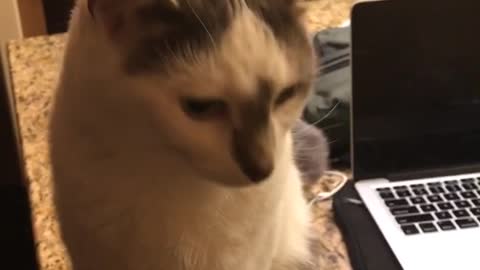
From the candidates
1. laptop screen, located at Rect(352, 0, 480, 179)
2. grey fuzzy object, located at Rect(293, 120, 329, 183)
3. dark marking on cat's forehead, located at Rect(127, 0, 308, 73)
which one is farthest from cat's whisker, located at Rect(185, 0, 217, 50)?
laptop screen, located at Rect(352, 0, 480, 179)

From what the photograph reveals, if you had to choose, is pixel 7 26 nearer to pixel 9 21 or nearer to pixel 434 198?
pixel 9 21

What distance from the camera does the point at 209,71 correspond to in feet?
1.75

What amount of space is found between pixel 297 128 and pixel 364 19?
0.22 m

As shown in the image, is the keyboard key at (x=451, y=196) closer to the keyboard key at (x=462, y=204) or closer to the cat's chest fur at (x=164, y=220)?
the keyboard key at (x=462, y=204)

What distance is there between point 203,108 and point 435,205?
0.53 m

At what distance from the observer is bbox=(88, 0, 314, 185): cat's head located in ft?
1.75

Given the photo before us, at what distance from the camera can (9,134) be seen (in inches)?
72.9

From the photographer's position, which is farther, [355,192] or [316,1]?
[316,1]

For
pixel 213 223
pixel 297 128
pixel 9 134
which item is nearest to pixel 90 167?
pixel 213 223

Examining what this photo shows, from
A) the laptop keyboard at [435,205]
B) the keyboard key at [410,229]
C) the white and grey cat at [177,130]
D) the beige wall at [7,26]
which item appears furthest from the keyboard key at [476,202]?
the beige wall at [7,26]

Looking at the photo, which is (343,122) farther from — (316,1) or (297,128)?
(316,1)

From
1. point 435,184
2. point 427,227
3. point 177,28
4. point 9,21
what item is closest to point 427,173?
point 435,184

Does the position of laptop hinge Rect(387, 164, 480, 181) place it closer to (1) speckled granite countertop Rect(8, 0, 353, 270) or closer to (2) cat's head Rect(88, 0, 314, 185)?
(1) speckled granite countertop Rect(8, 0, 353, 270)

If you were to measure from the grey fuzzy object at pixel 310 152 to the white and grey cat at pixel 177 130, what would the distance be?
0.11 m
